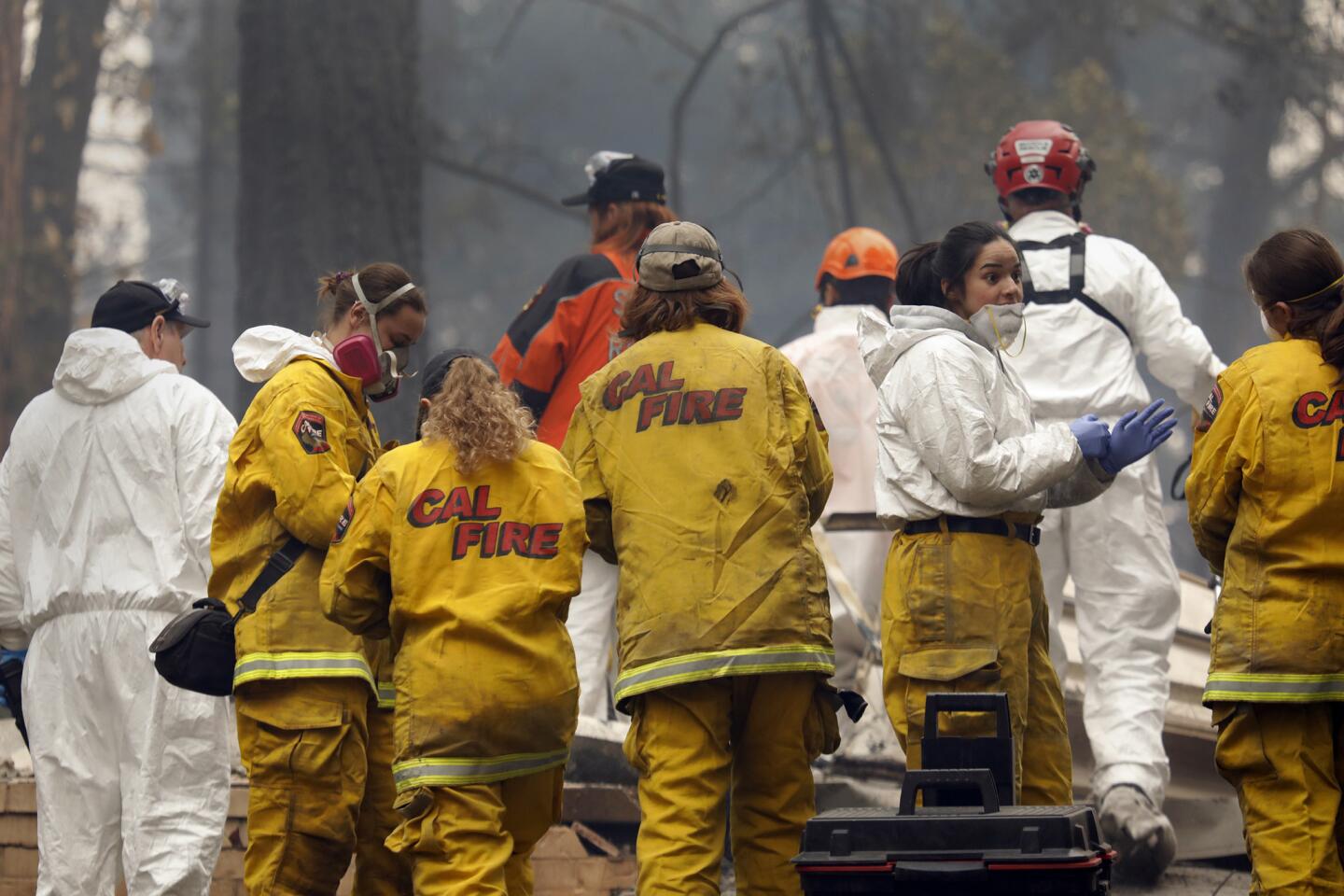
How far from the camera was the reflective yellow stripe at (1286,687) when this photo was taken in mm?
4969

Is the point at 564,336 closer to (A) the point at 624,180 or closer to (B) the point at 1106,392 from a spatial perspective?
(A) the point at 624,180

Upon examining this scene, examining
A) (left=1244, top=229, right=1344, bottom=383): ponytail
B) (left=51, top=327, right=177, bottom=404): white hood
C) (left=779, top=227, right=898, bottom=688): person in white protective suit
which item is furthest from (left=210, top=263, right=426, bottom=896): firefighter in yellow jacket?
(left=779, top=227, right=898, bottom=688): person in white protective suit

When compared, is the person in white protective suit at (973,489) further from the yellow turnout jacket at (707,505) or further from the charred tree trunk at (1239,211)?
the charred tree trunk at (1239,211)

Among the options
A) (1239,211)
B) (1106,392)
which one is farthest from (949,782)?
(1239,211)

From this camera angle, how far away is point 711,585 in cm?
510

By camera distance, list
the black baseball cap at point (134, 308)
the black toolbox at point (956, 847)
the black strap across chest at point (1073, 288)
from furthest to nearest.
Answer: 1. the black strap across chest at point (1073, 288)
2. the black baseball cap at point (134, 308)
3. the black toolbox at point (956, 847)

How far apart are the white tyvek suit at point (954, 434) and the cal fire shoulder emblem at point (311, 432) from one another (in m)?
1.50

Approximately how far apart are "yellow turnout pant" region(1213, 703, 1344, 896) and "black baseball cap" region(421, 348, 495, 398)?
2.11 m

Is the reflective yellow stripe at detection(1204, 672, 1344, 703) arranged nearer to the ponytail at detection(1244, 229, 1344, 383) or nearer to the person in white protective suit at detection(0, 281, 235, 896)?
the ponytail at detection(1244, 229, 1344, 383)

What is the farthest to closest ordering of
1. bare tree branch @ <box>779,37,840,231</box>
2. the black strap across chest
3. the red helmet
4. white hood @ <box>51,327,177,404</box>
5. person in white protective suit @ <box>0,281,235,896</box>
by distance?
bare tree branch @ <box>779,37,840,231</box>
the red helmet
the black strap across chest
white hood @ <box>51,327,177,404</box>
person in white protective suit @ <box>0,281,235,896</box>

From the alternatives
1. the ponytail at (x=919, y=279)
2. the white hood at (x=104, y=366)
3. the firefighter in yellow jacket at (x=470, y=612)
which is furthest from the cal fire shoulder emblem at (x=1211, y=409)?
the white hood at (x=104, y=366)

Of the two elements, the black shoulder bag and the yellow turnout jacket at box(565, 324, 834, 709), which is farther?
the black shoulder bag

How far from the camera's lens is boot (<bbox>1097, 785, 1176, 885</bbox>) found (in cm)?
662

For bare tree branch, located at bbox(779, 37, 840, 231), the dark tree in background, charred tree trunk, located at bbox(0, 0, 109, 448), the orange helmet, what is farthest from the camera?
charred tree trunk, located at bbox(0, 0, 109, 448)
